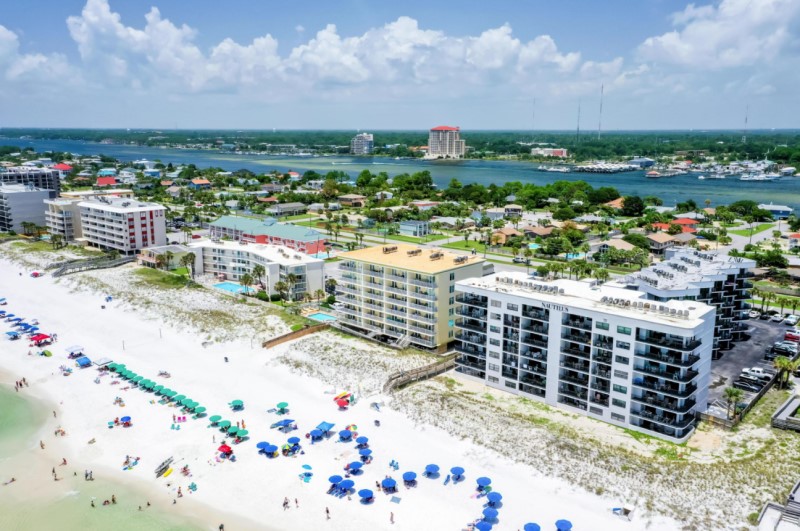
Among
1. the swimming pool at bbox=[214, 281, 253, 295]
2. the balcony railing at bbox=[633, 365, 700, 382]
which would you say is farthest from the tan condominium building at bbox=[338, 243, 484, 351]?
the balcony railing at bbox=[633, 365, 700, 382]

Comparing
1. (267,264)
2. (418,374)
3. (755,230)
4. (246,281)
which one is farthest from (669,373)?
(755,230)

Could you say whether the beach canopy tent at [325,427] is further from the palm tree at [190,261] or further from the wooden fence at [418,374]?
the palm tree at [190,261]

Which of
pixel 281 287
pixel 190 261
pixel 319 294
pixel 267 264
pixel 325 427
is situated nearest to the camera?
pixel 325 427

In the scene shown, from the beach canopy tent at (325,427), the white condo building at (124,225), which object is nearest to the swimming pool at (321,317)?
the beach canopy tent at (325,427)

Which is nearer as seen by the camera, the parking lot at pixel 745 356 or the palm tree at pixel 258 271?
the parking lot at pixel 745 356

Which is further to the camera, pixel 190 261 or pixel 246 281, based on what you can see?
pixel 190 261

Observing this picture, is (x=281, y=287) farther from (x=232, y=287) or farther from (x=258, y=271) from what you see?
(x=232, y=287)
